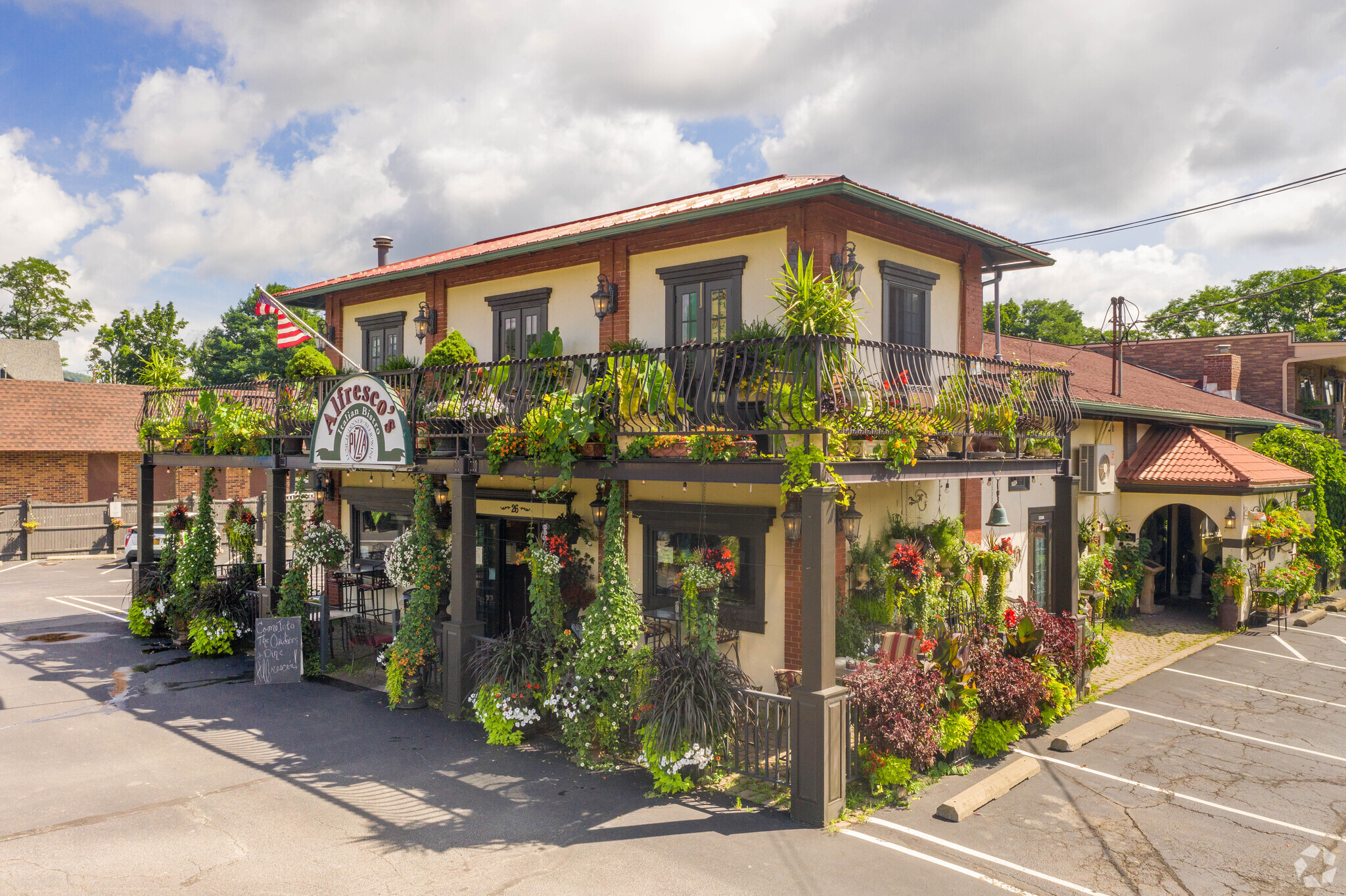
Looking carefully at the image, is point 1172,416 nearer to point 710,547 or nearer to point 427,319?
point 710,547

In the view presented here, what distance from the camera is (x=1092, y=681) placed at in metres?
12.4

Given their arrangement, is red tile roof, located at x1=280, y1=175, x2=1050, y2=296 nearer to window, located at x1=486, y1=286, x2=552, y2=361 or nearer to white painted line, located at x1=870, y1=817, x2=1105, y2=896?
window, located at x1=486, y1=286, x2=552, y2=361

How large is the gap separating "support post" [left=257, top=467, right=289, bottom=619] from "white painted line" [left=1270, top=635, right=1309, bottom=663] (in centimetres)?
1754

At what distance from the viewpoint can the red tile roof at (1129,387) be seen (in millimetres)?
17797

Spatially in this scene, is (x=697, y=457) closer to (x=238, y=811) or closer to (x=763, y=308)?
(x=763, y=308)

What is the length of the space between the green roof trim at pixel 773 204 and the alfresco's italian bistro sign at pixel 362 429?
3.23 m

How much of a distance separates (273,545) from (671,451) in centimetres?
805

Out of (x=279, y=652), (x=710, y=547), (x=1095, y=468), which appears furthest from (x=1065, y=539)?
(x=279, y=652)

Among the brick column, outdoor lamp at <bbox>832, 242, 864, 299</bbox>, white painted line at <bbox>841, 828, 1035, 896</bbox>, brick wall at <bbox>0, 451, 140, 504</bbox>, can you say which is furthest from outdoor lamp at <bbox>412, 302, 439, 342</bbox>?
brick wall at <bbox>0, 451, 140, 504</bbox>

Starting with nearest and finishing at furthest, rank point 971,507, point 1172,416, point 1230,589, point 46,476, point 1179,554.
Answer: point 971,507 < point 1230,589 < point 1172,416 < point 1179,554 < point 46,476

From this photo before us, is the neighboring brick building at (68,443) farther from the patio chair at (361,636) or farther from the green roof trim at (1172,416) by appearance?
the green roof trim at (1172,416)

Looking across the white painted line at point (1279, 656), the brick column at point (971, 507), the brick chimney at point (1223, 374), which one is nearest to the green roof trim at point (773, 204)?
the brick column at point (971, 507)

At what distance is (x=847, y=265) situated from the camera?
10.2 m

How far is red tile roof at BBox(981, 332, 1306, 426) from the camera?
17.8 metres
